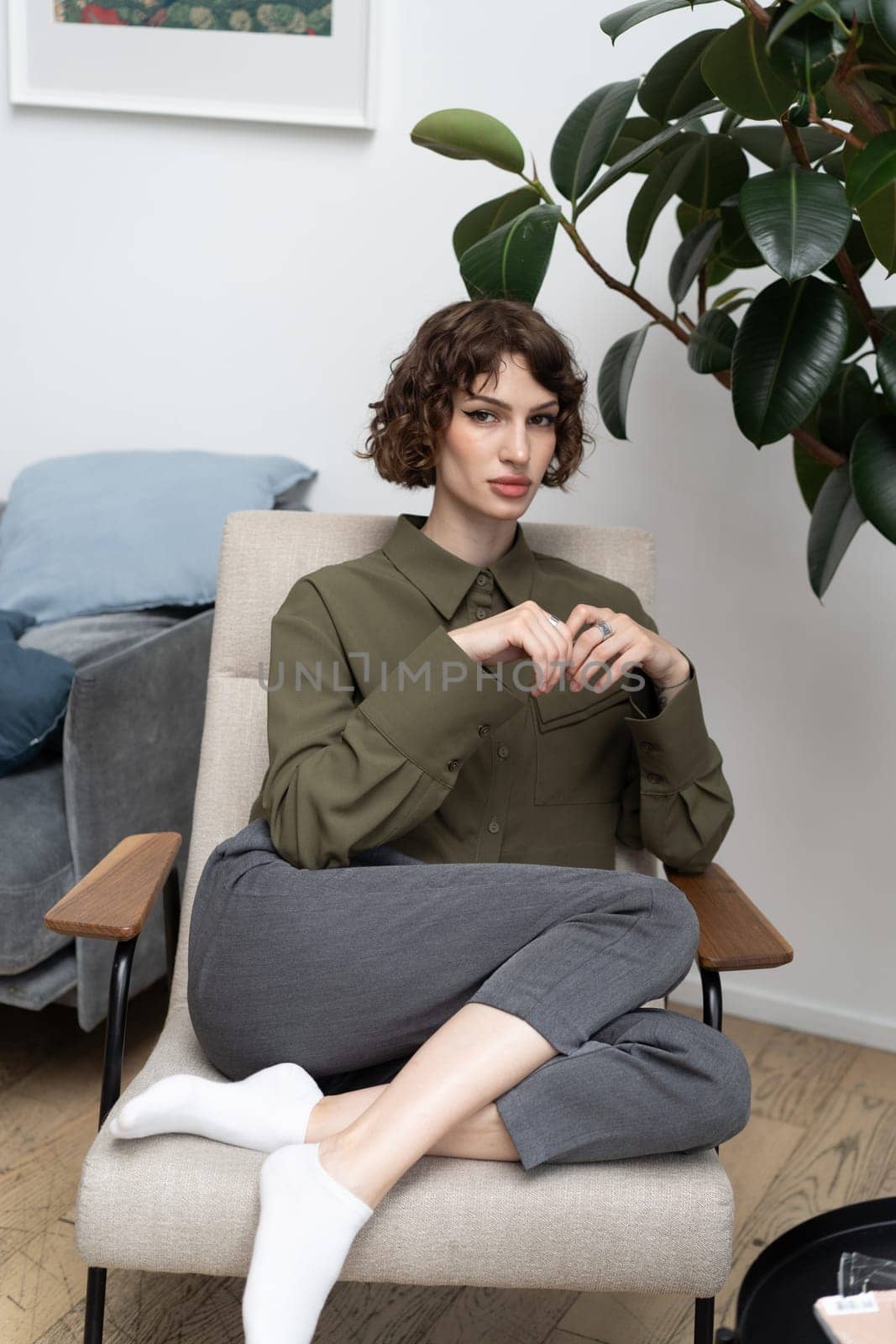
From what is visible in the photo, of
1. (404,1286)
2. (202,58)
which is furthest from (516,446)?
(202,58)

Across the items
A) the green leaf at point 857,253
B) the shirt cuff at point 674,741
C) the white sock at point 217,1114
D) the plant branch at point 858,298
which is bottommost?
the white sock at point 217,1114

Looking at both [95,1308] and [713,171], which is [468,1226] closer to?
[95,1308]

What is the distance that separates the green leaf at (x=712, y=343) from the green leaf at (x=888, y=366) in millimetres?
232

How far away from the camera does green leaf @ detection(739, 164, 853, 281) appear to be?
4.34 ft

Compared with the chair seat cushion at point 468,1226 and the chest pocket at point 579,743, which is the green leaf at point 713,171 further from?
the chair seat cushion at point 468,1226

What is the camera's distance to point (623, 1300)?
173 cm

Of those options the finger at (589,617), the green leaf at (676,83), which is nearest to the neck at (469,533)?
the finger at (589,617)

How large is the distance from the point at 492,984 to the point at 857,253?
1.09m

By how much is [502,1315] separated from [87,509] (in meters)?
1.49

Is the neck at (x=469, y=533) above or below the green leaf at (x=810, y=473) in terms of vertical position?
below

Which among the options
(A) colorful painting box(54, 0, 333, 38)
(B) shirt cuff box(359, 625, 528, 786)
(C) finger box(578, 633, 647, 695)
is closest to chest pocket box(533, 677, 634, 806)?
(C) finger box(578, 633, 647, 695)

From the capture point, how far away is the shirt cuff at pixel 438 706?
4.60ft

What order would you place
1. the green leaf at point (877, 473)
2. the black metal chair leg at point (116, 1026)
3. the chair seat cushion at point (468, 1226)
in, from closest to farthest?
the chair seat cushion at point (468, 1226)
the black metal chair leg at point (116, 1026)
the green leaf at point (877, 473)

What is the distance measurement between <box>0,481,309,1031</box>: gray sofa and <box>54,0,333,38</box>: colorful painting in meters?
1.07
